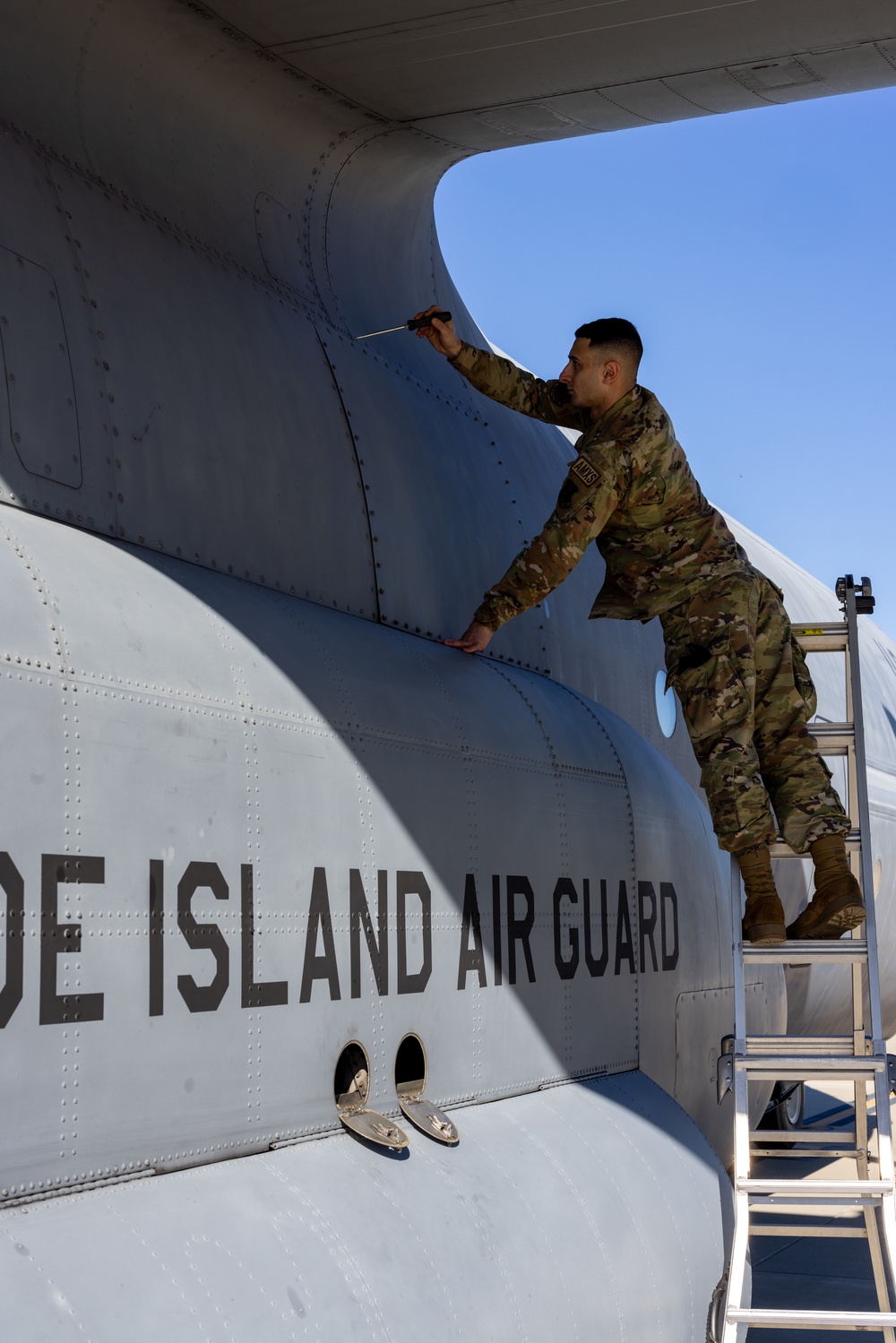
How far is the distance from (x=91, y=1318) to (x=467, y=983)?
6.08ft

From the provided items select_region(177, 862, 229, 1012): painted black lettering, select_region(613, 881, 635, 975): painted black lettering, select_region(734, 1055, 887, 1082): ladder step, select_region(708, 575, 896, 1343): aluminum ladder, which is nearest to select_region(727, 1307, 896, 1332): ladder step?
select_region(708, 575, 896, 1343): aluminum ladder

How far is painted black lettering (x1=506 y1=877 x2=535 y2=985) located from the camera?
14.5ft

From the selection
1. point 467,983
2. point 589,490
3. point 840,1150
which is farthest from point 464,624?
point 840,1150

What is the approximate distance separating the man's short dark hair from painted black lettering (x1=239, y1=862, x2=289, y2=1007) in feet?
8.41

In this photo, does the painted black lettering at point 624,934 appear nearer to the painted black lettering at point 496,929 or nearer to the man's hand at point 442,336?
the painted black lettering at point 496,929

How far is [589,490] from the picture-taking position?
15.5 feet

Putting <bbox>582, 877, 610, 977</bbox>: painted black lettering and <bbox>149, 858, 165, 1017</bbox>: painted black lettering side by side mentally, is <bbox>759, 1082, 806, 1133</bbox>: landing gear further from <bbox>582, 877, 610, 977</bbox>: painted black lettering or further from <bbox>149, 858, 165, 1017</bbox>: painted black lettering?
<bbox>149, 858, 165, 1017</bbox>: painted black lettering

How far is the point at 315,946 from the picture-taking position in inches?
138

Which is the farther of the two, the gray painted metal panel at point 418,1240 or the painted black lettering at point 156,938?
the painted black lettering at point 156,938

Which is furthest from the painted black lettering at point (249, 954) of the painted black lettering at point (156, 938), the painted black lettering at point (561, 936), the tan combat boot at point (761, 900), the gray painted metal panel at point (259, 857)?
the tan combat boot at point (761, 900)

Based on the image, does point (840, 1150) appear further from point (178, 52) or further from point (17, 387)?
point (178, 52)

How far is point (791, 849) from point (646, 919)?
0.63 m

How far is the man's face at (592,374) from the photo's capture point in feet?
16.1

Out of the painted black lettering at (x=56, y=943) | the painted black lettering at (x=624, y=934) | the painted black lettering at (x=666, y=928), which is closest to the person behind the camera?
the painted black lettering at (x=56, y=943)
